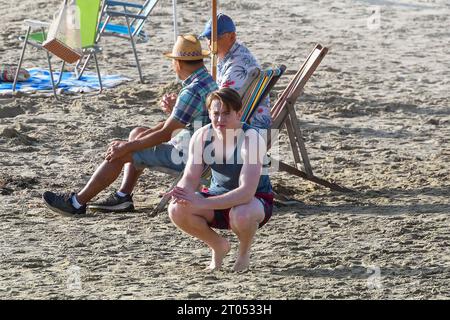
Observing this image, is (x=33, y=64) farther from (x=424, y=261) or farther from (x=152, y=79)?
(x=424, y=261)

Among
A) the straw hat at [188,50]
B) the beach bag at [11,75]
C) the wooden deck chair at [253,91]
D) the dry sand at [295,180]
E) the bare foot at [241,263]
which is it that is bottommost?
the beach bag at [11,75]

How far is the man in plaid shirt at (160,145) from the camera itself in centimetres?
780

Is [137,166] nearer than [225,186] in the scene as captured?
No

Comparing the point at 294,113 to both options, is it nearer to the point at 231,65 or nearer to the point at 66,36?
the point at 231,65

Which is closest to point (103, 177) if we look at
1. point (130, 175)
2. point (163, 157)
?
point (130, 175)

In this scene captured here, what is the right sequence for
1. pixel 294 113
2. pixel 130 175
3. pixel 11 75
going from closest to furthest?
pixel 130 175 < pixel 294 113 < pixel 11 75

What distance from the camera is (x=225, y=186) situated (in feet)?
23.1

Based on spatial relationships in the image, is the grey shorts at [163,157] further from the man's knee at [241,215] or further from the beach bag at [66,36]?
the beach bag at [66,36]

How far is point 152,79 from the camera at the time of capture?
12.5 m

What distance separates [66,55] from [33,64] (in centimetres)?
205

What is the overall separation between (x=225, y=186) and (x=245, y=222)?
1.09 feet

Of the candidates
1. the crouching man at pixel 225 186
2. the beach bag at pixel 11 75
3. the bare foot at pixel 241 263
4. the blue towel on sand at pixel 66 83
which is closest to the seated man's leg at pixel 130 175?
the crouching man at pixel 225 186

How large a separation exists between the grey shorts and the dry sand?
35 centimetres

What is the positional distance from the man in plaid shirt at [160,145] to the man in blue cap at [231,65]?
0.27 m
